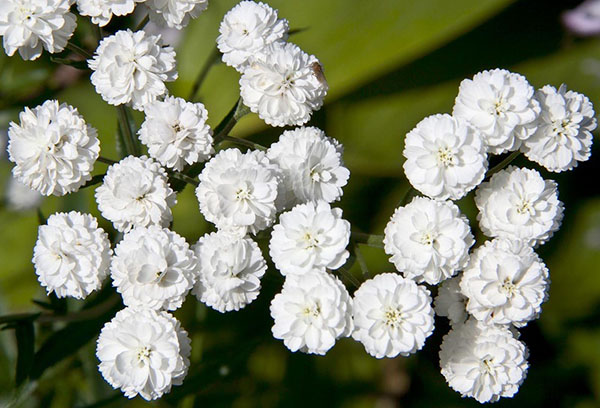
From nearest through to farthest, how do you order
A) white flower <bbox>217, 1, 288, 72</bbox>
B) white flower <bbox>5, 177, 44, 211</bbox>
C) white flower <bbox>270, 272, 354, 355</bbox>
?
white flower <bbox>270, 272, 354, 355</bbox>
white flower <bbox>217, 1, 288, 72</bbox>
white flower <bbox>5, 177, 44, 211</bbox>

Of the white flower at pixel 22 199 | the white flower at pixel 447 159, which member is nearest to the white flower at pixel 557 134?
the white flower at pixel 447 159

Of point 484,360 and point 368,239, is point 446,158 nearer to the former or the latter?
point 368,239

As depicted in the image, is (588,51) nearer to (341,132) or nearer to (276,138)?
(341,132)

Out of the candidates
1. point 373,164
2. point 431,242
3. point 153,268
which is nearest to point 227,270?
point 153,268

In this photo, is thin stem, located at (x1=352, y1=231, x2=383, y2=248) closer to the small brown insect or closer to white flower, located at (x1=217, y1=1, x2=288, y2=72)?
the small brown insect

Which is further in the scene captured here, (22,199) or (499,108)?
(22,199)

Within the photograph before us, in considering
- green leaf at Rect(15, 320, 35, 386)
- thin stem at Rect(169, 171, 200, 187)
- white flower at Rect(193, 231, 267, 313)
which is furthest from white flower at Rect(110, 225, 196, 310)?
green leaf at Rect(15, 320, 35, 386)

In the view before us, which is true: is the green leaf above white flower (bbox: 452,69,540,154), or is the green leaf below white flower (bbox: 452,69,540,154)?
below
